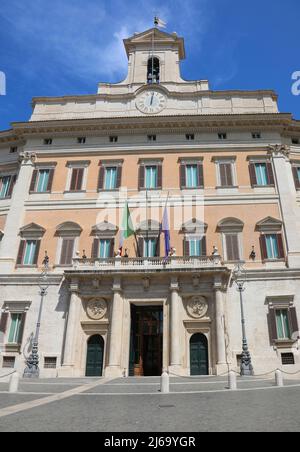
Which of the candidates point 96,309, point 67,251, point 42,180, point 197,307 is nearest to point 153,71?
point 42,180

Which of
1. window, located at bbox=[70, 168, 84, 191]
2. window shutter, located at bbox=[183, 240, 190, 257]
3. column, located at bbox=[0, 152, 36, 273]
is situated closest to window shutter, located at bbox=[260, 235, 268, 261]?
window shutter, located at bbox=[183, 240, 190, 257]

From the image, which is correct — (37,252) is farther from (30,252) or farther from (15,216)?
(15,216)

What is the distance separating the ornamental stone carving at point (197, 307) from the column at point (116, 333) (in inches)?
153

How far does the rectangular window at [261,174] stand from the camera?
24.7 m

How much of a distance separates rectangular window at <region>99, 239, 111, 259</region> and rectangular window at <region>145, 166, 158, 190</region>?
4.82 metres

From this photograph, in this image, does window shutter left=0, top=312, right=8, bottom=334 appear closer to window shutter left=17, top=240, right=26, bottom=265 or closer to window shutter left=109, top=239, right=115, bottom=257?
window shutter left=17, top=240, right=26, bottom=265

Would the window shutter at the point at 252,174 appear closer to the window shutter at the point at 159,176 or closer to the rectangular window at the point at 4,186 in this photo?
the window shutter at the point at 159,176

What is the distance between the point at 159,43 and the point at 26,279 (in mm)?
22769

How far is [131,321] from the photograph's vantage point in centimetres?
2083

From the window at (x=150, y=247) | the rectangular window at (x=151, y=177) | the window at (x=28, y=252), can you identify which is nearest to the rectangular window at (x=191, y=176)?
the rectangular window at (x=151, y=177)

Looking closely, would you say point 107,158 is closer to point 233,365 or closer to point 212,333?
point 212,333

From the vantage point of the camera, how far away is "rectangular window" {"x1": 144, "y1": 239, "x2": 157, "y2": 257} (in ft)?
73.6

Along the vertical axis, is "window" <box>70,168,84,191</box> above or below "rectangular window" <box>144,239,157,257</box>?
above

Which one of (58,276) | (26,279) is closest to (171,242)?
(58,276)
